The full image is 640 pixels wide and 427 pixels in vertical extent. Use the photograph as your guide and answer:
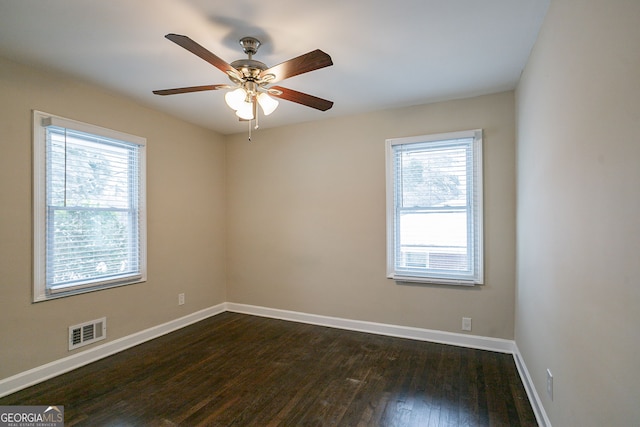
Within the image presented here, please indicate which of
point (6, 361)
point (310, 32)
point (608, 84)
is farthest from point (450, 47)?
point (6, 361)

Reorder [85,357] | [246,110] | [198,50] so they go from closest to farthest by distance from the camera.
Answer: [198,50] < [246,110] < [85,357]

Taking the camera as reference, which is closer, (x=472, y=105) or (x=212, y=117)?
(x=472, y=105)

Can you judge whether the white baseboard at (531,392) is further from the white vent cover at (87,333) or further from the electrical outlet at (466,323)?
the white vent cover at (87,333)

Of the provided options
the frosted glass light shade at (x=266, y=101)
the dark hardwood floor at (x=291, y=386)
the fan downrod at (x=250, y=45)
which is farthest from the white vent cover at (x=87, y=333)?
the fan downrod at (x=250, y=45)

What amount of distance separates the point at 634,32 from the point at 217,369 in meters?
3.27

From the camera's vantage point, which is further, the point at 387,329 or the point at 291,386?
the point at 387,329

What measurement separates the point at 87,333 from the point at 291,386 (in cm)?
202

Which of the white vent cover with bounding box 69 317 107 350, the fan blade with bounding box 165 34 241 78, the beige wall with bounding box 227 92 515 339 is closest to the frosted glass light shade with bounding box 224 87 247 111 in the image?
the fan blade with bounding box 165 34 241 78

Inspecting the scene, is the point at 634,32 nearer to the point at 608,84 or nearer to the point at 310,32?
the point at 608,84

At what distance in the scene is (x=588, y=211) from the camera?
131 cm

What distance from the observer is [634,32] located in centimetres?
94

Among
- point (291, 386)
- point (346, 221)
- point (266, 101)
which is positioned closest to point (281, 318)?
point (346, 221)

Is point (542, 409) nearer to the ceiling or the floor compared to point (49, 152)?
nearer to the floor

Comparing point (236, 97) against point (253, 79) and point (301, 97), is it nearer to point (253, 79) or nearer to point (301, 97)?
point (253, 79)
